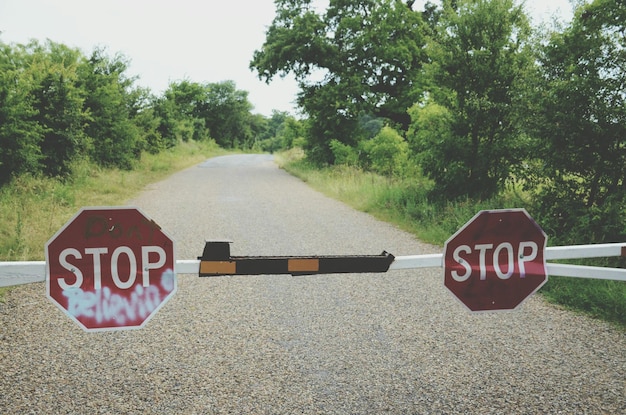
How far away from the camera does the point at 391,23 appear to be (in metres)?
22.4

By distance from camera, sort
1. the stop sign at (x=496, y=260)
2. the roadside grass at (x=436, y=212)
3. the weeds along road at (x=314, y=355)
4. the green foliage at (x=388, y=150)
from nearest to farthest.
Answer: the stop sign at (x=496, y=260), the weeds along road at (x=314, y=355), the roadside grass at (x=436, y=212), the green foliage at (x=388, y=150)

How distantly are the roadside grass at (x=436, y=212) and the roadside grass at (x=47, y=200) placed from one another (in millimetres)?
5772

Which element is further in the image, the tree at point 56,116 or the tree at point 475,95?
the tree at point 56,116

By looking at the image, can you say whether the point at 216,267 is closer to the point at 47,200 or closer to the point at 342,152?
the point at 47,200

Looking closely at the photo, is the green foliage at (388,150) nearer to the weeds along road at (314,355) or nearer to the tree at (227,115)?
the weeds along road at (314,355)

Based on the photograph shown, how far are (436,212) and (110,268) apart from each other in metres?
8.14

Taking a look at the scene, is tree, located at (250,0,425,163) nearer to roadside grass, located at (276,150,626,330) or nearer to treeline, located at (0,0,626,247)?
treeline, located at (0,0,626,247)

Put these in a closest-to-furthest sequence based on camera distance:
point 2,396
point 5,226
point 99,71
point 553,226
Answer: point 2,396 < point 553,226 < point 5,226 < point 99,71

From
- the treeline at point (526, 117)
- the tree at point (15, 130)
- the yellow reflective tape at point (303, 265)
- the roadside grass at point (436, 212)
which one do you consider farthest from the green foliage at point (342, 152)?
the yellow reflective tape at point (303, 265)

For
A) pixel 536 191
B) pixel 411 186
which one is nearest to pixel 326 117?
pixel 411 186

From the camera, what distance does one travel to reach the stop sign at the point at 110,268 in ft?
8.19

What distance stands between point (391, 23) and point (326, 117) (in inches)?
192

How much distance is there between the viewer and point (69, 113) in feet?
47.2

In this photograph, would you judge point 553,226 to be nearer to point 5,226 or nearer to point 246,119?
point 5,226
